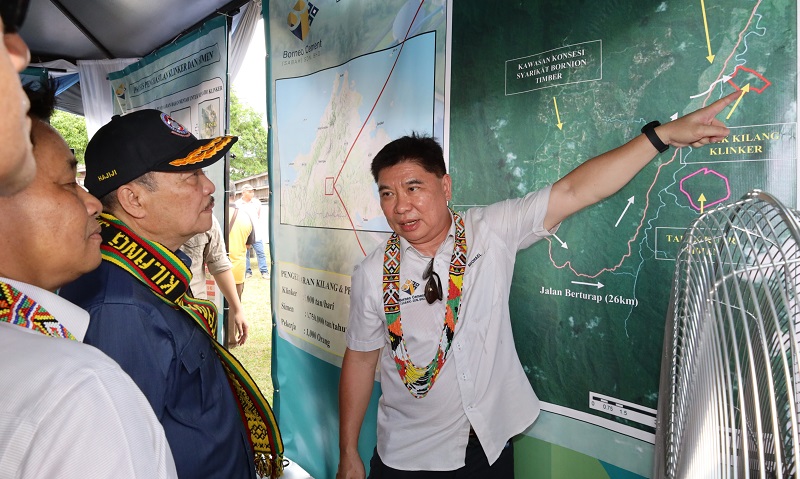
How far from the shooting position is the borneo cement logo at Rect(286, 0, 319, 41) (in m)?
2.85

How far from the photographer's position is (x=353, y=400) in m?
1.81

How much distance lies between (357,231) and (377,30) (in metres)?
0.94

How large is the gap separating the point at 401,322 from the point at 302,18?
2014 mm

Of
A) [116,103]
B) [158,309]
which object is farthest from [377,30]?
[116,103]

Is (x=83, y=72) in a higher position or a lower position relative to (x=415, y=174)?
higher

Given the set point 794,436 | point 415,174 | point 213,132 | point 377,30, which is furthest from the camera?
point 213,132

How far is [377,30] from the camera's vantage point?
242 cm

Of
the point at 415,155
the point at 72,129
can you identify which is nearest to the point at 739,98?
the point at 415,155

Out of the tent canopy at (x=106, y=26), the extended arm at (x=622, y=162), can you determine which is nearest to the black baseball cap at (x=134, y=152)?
the extended arm at (x=622, y=162)

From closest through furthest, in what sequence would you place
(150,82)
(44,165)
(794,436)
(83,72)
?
(794,436)
(44,165)
(150,82)
(83,72)

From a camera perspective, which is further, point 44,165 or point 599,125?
point 599,125

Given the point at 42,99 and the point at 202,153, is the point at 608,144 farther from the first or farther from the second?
the point at 42,99

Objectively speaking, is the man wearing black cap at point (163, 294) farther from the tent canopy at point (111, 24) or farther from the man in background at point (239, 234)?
the man in background at point (239, 234)

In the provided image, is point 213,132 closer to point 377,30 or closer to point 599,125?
point 377,30
